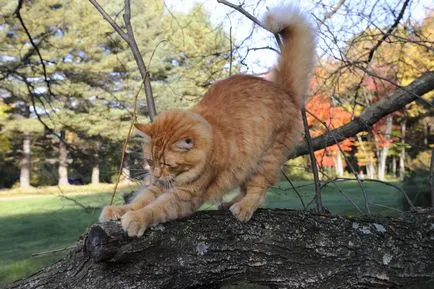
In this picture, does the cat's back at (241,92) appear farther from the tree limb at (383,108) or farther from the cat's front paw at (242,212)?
Result: the tree limb at (383,108)

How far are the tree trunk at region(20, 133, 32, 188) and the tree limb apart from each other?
27.1 meters

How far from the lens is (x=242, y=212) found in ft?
8.25

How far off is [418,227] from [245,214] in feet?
3.47

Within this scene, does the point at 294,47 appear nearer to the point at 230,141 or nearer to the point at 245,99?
the point at 245,99

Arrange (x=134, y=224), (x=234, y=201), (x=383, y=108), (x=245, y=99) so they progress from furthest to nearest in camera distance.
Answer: (x=383, y=108)
(x=234, y=201)
(x=245, y=99)
(x=134, y=224)

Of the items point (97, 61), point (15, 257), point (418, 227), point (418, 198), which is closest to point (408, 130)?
point (97, 61)

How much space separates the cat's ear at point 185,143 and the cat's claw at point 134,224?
21.2 inches

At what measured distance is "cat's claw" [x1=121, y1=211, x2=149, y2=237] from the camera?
6.24 feet

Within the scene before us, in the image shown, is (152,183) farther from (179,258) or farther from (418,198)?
(418,198)

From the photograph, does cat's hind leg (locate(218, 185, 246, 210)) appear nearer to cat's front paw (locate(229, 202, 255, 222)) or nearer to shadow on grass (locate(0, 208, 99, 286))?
cat's front paw (locate(229, 202, 255, 222))

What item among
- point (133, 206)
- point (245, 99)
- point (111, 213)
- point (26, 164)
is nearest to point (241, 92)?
point (245, 99)

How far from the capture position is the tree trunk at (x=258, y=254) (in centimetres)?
191

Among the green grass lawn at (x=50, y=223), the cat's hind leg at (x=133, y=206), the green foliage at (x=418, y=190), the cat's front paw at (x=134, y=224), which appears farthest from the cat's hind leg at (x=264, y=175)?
the green foliage at (x=418, y=190)

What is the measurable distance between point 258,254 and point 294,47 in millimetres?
1635
